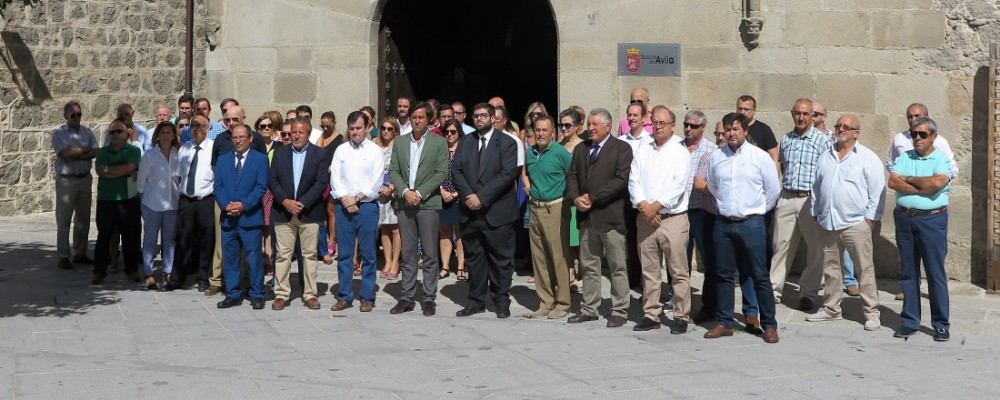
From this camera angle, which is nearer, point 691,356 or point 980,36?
point 691,356

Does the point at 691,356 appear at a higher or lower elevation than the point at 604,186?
lower

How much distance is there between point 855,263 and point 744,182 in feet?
4.06

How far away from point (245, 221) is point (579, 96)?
402 cm

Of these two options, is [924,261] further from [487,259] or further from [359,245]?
[359,245]

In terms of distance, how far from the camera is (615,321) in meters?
10.3

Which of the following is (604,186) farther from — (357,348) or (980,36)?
(980,36)

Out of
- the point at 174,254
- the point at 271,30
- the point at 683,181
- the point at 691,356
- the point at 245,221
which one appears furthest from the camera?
the point at 271,30

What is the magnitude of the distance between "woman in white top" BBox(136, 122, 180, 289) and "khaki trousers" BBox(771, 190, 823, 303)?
5271mm

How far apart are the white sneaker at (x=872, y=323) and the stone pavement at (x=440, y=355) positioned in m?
0.06

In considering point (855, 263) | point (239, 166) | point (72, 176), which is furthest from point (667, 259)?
point (72, 176)

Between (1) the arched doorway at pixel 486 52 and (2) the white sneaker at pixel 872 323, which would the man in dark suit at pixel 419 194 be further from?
(1) the arched doorway at pixel 486 52

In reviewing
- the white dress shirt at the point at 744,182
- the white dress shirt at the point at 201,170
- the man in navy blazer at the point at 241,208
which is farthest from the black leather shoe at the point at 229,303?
the white dress shirt at the point at 744,182

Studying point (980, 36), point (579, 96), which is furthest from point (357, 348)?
point (980, 36)

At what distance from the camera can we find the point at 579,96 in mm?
13578
